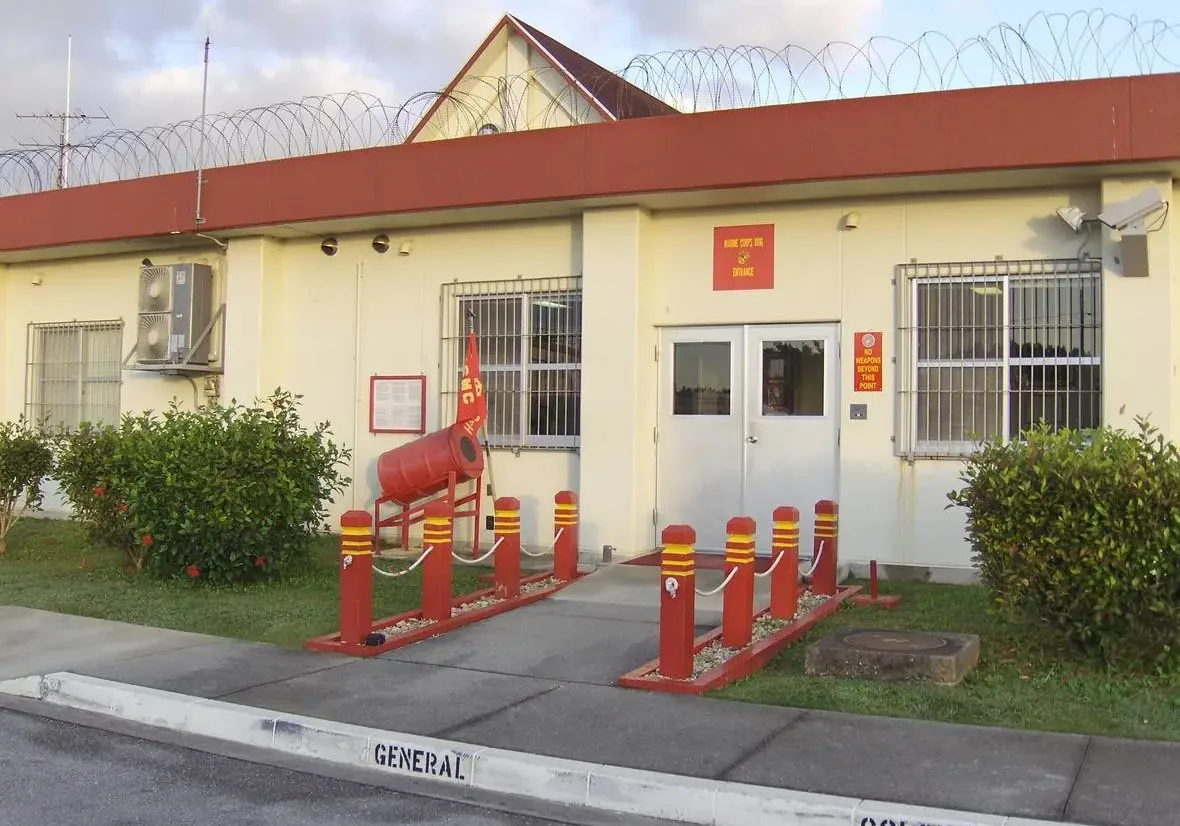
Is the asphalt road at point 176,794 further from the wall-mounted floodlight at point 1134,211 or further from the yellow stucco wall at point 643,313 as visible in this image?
the wall-mounted floodlight at point 1134,211

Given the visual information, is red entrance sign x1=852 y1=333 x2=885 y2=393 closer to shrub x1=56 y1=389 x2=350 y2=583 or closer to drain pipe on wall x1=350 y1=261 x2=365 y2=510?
shrub x1=56 y1=389 x2=350 y2=583

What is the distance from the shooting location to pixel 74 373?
663 inches

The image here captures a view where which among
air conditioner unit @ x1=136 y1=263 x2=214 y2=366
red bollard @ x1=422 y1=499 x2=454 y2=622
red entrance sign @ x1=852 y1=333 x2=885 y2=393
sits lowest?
red bollard @ x1=422 y1=499 x2=454 y2=622

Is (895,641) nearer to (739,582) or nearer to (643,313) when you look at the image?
(739,582)

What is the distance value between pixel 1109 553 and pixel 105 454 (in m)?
9.34

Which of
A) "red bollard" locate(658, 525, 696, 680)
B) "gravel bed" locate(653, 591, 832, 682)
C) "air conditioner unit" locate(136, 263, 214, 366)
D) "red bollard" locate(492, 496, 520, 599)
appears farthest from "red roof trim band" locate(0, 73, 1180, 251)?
"red bollard" locate(658, 525, 696, 680)

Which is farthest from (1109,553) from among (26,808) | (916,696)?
(26,808)

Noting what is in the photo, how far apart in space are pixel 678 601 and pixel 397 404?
23.6 ft

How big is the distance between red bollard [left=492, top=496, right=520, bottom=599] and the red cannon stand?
1547mm

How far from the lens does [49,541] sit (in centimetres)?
1430

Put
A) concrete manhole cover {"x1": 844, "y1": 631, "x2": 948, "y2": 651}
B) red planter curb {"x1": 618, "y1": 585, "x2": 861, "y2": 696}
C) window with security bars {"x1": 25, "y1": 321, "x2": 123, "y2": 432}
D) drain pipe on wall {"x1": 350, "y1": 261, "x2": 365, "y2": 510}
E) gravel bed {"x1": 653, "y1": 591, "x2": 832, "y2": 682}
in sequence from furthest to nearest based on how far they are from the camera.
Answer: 1. window with security bars {"x1": 25, "y1": 321, "x2": 123, "y2": 432}
2. drain pipe on wall {"x1": 350, "y1": 261, "x2": 365, "y2": 510}
3. gravel bed {"x1": 653, "y1": 591, "x2": 832, "y2": 682}
4. concrete manhole cover {"x1": 844, "y1": 631, "x2": 948, "y2": 651}
5. red planter curb {"x1": 618, "y1": 585, "x2": 861, "y2": 696}

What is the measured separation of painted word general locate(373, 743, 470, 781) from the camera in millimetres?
5809

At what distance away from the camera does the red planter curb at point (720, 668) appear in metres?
7.00

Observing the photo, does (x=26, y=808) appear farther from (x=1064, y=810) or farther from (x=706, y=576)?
(x=706, y=576)
